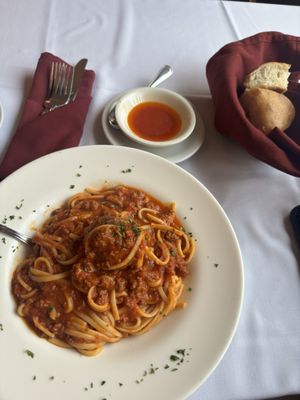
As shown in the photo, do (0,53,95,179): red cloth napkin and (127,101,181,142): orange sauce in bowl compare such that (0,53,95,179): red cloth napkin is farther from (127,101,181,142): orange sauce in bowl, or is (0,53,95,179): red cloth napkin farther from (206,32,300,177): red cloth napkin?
(206,32,300,177): red cloth napkin

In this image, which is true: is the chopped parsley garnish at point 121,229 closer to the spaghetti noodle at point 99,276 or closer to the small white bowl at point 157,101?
the spaghetti noodle at point 99,276

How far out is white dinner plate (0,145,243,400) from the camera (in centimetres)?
156

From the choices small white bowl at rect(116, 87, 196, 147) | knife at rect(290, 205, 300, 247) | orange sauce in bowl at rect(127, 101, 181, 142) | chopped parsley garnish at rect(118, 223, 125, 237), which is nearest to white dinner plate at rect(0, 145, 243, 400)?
small white bowl at rect(116, 87, 196, 147)

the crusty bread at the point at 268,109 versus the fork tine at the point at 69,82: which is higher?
the fork tine at the point at 69,82

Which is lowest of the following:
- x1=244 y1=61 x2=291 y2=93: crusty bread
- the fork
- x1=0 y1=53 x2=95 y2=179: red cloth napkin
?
x1=244 y1=61 x2=291 y2=93: crusty bread

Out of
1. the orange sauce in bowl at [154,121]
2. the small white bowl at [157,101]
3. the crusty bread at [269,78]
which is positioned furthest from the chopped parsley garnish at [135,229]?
the crusty bread at [269,78]

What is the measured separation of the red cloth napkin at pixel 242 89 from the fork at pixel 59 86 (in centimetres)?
95

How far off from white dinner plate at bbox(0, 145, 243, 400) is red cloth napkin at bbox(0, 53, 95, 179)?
0.76 ft

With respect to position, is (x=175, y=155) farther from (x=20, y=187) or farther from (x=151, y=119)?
(x=20, y=187)

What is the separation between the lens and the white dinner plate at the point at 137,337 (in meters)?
1.56

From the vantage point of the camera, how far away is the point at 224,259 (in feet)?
6.35

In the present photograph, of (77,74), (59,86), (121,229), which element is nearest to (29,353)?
(121,229)

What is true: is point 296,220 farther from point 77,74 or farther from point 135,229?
point 77,74

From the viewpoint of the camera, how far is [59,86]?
8.69 feet
